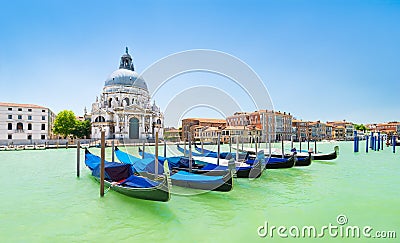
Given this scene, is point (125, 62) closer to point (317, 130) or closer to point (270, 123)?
point (270, 123)

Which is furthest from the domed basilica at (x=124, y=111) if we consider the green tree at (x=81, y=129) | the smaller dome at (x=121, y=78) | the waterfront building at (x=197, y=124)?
the waterfront building at (x=197, y=124)

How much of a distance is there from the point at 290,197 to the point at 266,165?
2.57 metres

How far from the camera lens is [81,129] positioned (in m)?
28.6

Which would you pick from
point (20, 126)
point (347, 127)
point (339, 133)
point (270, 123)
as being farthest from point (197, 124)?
point (347, 127)

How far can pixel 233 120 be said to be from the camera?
36.0 metres

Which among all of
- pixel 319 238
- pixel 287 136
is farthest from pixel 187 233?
pixel 287 136

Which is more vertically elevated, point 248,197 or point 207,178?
point 207,178

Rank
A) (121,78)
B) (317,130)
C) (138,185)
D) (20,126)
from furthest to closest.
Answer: (317,130) → (121,78) → (20,126) → (138,185)

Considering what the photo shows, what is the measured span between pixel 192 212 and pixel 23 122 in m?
28.3

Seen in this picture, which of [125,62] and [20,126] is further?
[125,62]

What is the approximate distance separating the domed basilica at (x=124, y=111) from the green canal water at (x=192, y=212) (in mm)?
22376

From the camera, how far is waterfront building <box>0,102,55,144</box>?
25.5m

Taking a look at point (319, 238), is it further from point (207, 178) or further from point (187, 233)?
point (207, 178)

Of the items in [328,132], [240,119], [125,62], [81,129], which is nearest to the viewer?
[81,129]
